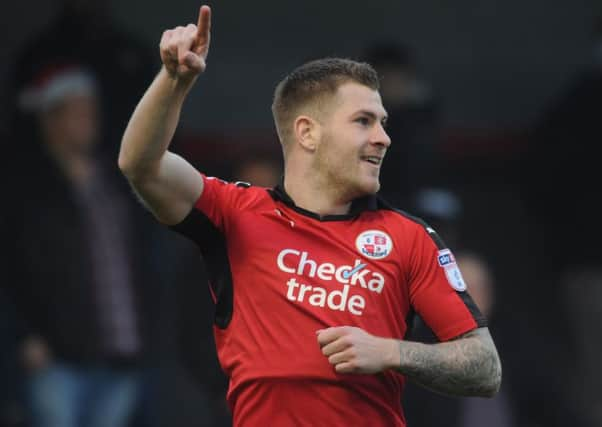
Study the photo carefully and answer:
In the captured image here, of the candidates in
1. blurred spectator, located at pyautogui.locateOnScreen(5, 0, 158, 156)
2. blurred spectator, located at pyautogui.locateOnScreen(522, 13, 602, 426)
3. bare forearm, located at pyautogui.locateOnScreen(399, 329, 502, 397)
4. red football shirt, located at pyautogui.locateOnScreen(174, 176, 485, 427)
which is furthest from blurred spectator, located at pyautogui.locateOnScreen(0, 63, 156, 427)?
bare forearm, located at pyautogui.locateOnScreen(399, 329, 502, 397)

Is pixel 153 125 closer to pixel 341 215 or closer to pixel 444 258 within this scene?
pixel 341 215

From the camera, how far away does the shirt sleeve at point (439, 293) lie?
356 centimetres

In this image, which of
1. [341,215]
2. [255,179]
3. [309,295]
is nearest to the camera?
[309,295]

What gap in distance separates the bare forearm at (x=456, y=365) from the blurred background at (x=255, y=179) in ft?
8.04

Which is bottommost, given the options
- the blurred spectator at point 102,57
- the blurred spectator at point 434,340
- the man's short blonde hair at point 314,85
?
the blurred spectator at point 434,340

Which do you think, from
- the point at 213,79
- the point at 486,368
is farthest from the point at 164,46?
the point at 213,79

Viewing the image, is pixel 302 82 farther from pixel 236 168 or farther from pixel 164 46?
pixel 236 168

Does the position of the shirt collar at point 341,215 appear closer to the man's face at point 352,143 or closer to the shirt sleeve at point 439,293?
the man's face at point 352,143

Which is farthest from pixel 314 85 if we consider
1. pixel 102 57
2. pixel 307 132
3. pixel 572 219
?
pixel 572 219

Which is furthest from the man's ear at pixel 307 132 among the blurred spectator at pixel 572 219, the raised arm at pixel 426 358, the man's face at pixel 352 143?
the blurred spectator at pixel 572 219

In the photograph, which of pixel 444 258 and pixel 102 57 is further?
pixel 102 57

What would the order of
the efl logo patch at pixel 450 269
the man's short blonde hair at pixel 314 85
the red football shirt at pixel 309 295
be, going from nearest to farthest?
1. the red football shirt at pixel 309 295
2. the efl logo patch at pixel 450 269
3. the man's short blonde hair at pixel 314 85

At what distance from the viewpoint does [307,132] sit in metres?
3.76

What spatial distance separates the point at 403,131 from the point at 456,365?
11.1ft
